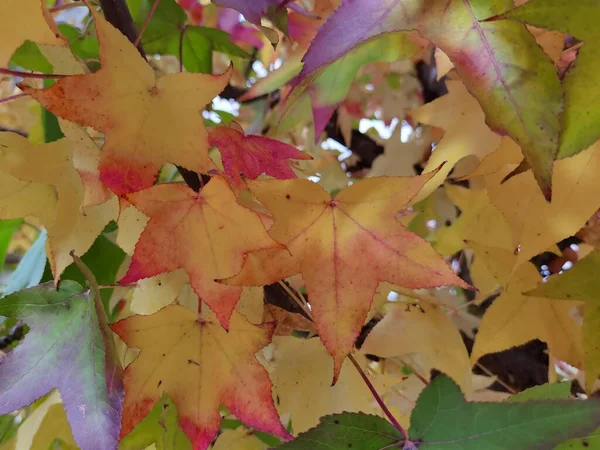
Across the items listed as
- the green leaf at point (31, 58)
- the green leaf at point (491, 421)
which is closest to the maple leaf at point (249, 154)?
the green leaf at point (491, 421)

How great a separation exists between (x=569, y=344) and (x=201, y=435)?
354 mm

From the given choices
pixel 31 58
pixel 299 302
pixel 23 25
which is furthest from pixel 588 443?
pixel 31 58

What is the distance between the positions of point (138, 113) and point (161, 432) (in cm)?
32

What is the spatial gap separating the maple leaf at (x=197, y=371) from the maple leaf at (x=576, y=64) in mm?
256

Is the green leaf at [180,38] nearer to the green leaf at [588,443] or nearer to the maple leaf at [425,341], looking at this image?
the maple leaf at [425,341]

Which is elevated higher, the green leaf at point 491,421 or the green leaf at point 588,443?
the green leaf at point 491,421

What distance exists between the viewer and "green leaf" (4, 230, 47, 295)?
1.99 feet

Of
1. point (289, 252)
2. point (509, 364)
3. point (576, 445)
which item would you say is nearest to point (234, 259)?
point (289, 252)

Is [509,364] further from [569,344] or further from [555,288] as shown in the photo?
[555,288]

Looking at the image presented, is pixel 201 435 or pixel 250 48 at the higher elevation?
pixel 201 435

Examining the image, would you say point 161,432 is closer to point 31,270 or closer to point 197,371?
point 197,371

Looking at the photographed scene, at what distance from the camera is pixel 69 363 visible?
1.44 feet

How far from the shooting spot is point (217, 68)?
1.42 m

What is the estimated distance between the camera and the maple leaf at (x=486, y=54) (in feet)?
1.03
